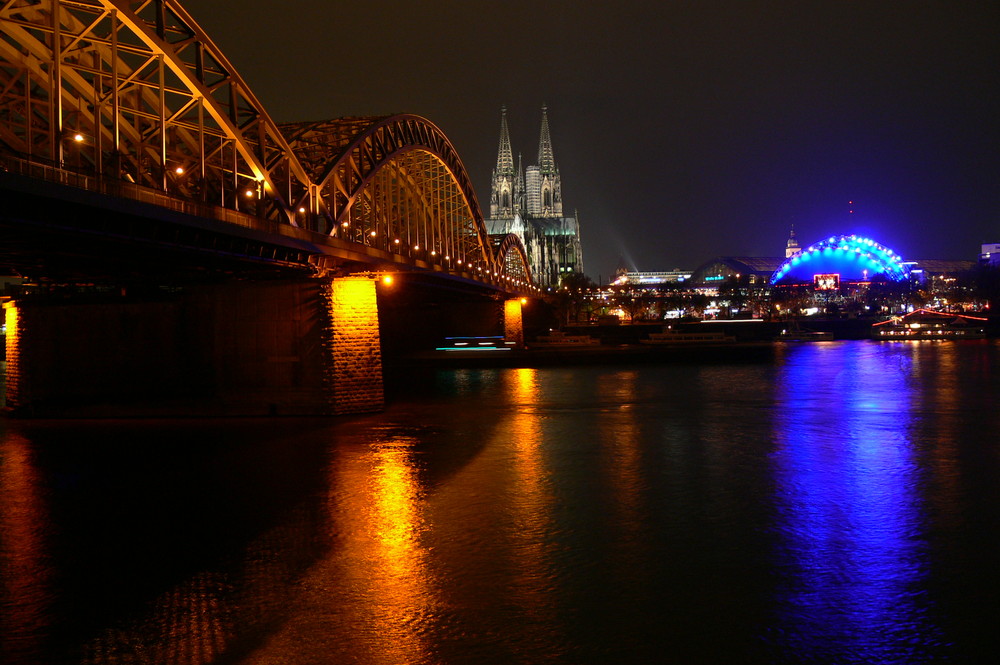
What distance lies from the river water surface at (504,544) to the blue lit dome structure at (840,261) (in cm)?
16405

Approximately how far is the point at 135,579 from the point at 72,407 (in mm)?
24487

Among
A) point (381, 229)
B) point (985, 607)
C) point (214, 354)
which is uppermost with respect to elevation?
point (381, 229)

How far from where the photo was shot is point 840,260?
185 meters

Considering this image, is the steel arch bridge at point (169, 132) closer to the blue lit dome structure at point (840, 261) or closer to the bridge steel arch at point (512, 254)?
the bridge steel arch at point (512, 254)

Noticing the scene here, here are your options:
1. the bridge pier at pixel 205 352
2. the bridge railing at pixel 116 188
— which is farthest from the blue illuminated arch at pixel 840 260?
the bridge railing at pixel 116 188

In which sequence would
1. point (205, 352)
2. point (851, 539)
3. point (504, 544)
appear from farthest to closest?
point (205, 352) → point (504, 544) → point (851, 539)

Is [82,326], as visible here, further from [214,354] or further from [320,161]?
[320,161]

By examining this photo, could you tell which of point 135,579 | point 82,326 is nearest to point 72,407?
point 82,326

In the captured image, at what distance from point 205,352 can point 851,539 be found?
24030 mm

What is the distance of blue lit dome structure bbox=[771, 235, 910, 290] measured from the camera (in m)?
182

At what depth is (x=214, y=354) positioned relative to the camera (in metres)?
31.2

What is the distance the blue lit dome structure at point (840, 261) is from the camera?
597 feet

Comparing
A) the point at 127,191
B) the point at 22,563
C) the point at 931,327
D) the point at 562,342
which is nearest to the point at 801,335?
the point at 931,327

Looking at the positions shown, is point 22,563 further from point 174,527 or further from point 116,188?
point 116,188
